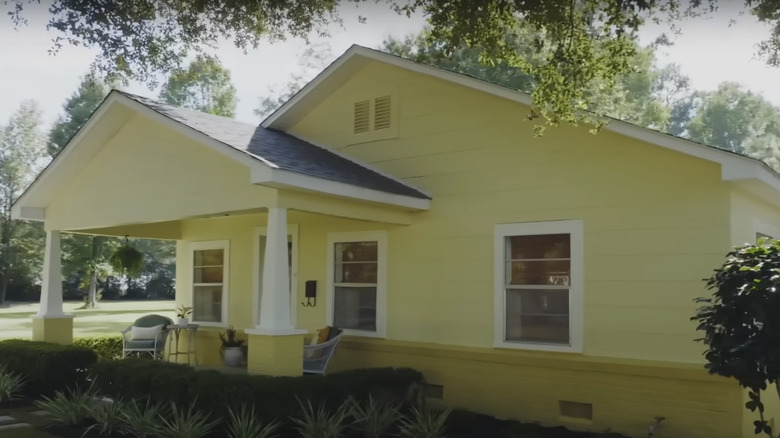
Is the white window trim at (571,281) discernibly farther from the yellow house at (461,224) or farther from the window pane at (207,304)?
the window pane at (207,304)

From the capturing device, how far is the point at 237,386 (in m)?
7.79

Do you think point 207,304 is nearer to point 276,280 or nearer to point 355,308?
point 355,308

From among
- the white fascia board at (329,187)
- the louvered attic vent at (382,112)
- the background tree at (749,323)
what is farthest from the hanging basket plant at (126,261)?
the background tree at (749,323)

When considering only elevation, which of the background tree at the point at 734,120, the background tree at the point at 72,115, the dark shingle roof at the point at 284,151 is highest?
the background tree at the point at 734,120

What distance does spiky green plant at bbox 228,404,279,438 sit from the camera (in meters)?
7.19

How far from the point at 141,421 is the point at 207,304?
5334mm

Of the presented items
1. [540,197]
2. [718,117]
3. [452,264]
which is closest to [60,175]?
[452,264]

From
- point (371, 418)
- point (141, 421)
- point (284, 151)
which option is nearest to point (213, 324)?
point (284, 151)

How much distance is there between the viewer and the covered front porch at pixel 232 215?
844cm

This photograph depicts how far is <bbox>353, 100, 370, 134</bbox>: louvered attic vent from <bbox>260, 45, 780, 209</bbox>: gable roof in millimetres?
522

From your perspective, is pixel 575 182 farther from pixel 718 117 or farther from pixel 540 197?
pixel 718 117

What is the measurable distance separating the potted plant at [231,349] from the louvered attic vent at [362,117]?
4016 millimetres

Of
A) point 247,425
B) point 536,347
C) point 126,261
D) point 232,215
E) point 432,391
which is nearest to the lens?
point 247,425

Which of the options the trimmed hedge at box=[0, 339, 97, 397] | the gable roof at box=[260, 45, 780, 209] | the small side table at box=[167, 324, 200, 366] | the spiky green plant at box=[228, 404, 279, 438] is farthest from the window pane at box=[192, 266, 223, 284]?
the spiky green plant at box=[228, 404, 279, 438]
